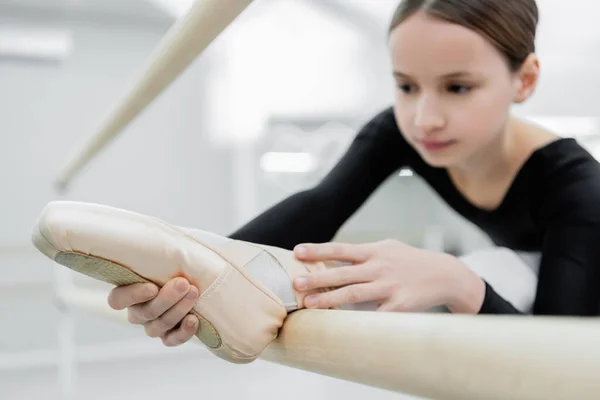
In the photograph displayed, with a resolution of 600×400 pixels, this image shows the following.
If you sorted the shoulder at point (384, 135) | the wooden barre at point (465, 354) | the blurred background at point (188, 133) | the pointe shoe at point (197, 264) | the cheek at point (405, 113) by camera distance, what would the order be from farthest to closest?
the blurred background at point (188, 133)
the shoulder at point (384, 135)
the cheek at point (405, 113)
the pointe shoe at point (197, 264)
the wooden barre at point (465, 354)

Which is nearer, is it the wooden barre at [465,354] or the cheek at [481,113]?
the wooden barre at [465,354]

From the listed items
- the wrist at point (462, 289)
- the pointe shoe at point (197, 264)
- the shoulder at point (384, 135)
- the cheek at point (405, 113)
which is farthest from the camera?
the shoulder at point (384, 135)

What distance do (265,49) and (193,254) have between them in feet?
7.10

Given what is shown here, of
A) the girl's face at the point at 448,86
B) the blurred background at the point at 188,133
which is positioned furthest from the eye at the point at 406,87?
the blurred background at the point at 188,133

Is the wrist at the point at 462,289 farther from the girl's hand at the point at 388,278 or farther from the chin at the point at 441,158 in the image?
the chin at the point at 441,158

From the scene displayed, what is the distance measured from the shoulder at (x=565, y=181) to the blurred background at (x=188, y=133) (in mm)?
991

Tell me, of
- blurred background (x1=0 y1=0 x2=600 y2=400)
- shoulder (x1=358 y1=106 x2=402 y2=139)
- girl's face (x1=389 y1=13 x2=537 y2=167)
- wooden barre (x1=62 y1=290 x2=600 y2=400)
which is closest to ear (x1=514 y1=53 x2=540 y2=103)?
girl's face (x1=389 y1=13 x2=537 y2=167)

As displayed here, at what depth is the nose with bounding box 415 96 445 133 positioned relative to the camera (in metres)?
0.45

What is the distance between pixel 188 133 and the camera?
221 cm

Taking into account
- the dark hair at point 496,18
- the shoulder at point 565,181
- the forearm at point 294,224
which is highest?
the dark hair at point 496,18

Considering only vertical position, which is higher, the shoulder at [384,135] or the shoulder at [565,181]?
the shoulder at [384,135]

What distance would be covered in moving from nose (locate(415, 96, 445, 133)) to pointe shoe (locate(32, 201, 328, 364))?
139 mm

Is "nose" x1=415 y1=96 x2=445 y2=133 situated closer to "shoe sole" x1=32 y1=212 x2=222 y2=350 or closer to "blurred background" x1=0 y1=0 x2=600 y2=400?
"shoe sole" x1=32 y1=212 x2=222 y2=350

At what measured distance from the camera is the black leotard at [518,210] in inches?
18.1
